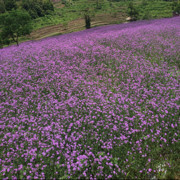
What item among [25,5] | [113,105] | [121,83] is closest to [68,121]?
[113,105]

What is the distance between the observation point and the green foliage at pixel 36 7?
4512cm

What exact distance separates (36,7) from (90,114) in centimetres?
5236

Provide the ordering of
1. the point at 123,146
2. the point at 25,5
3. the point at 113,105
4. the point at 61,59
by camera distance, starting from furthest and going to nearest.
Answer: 1. the point at 25,5
2. the point at 61,59
3. the point at 113,105
4. the point at 123,146

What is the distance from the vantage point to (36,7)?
46.0 m

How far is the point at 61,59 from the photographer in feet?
26.3

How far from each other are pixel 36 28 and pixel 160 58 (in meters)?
35.8

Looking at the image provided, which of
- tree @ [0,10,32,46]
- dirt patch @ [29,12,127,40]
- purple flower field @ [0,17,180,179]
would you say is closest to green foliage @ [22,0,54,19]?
dirt patch @ [29,12,127,40]

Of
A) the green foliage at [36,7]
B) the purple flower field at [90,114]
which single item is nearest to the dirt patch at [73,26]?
the green foliage at [36,7]

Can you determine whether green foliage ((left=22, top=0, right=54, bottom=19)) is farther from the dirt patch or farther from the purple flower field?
the purple flower field

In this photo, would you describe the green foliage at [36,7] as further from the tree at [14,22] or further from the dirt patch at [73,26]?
the tree at [14,22]

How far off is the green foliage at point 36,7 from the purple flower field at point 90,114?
1734 inches

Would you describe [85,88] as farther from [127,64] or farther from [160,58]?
[160,58]

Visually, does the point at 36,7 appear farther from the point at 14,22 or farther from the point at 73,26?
the point at 14,22

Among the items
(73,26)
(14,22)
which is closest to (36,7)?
(73,26)
